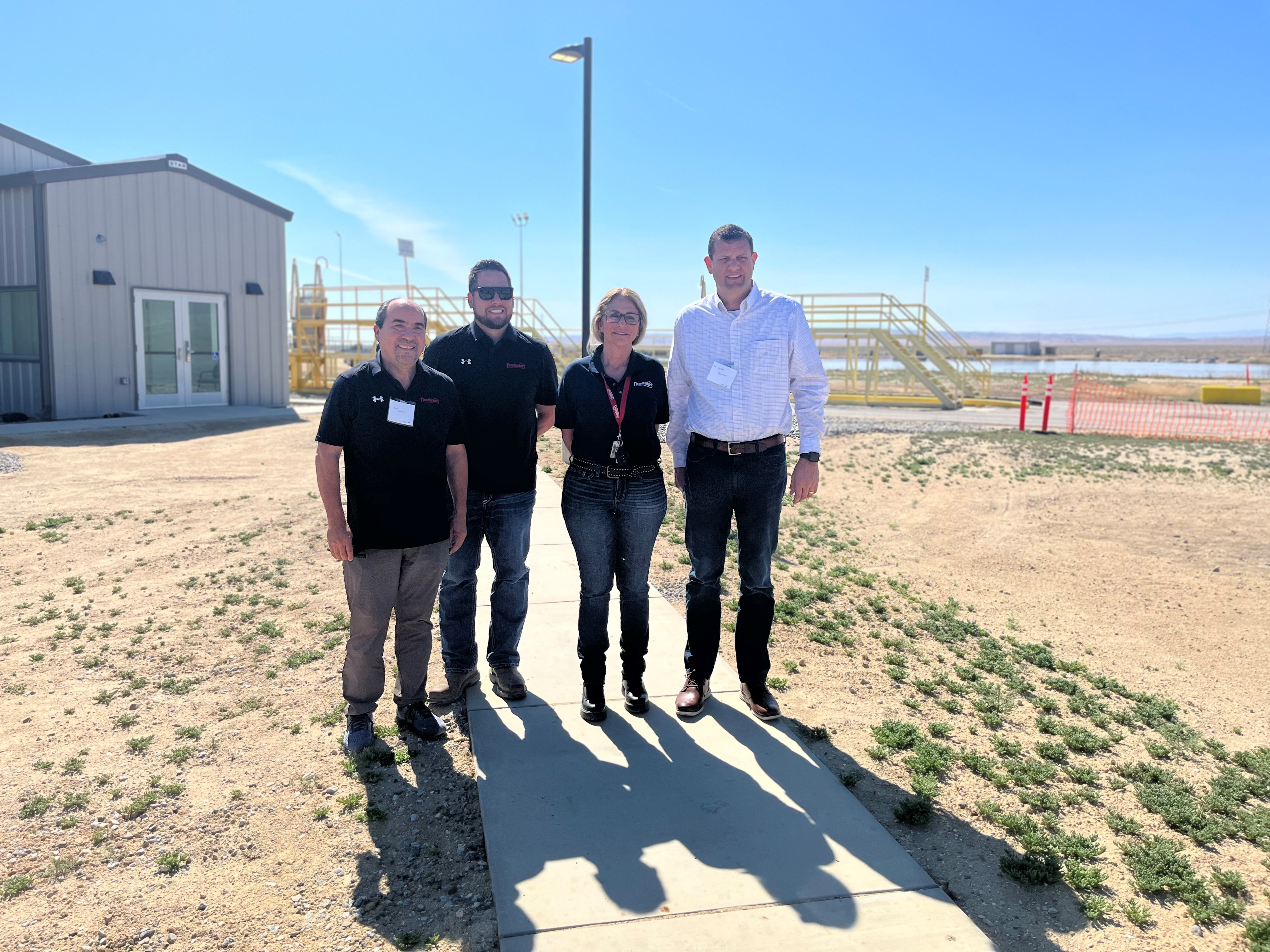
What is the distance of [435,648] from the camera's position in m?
4.85

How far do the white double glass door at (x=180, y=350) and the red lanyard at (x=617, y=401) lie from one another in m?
14.7

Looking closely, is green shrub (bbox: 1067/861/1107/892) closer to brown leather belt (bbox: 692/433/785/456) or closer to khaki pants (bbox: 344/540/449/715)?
brown leather belt (bbox: 692/433/785/456)

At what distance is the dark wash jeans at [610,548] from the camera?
366 cm

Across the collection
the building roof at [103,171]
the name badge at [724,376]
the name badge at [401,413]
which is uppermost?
the building roof at [103,171]

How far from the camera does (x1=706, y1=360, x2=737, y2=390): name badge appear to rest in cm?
365

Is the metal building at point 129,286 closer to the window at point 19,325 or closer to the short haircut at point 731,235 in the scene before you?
the window at point 19,325

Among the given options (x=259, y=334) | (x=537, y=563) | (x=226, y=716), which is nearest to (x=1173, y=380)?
(x=259, y=334)

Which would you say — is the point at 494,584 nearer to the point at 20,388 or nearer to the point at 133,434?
the point at 133,434

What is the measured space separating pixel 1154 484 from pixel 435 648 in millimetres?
9295

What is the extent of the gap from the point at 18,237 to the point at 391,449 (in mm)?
14896

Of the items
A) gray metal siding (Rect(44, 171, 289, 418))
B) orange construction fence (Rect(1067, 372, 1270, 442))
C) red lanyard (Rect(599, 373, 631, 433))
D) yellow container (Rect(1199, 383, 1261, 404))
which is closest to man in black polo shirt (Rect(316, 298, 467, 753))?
red lanyard (Rect(599, 373, 631, 433))

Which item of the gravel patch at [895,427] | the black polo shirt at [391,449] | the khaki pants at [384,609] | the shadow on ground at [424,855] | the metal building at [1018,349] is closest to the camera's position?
the shadow on ground at [424,855]

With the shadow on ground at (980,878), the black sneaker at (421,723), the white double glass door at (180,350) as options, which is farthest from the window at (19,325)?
the shadow on ground at (980,878)

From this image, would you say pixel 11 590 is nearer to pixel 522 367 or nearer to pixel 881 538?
pixel 522 367
